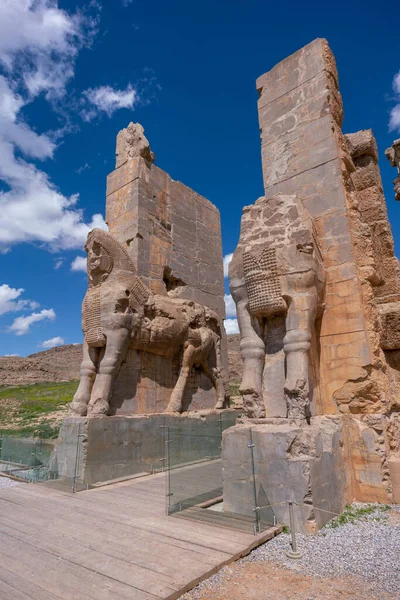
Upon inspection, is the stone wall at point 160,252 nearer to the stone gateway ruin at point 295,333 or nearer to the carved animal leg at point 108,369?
the stone gateway ruin at point 295,333

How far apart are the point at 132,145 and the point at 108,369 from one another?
5118 mm

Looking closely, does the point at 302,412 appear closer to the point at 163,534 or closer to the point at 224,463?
the point at 224,463

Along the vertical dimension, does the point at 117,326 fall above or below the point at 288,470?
above

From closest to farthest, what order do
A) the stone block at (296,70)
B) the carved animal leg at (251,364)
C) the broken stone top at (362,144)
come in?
the carved animal leg at (251,364), the stone block at (296,70), the broken stone top at (362,144)

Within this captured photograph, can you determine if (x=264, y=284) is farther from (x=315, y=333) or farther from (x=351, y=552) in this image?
(x=351, y=552)

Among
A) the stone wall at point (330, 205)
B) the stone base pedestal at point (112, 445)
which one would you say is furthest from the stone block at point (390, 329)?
the stone base pedestal at point (112, 445)

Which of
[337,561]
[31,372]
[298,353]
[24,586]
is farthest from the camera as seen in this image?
[31,372]

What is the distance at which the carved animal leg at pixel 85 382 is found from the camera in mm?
6340

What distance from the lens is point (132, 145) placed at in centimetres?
897

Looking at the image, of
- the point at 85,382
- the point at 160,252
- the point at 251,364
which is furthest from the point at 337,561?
the point at 160,252

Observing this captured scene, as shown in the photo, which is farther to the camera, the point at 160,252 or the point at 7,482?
the point at 160,252

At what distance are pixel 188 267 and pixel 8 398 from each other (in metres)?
18.8

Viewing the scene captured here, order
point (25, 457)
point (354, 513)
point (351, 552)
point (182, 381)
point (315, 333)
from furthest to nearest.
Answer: point (182, 381)
point (25, 457)
point (315, 333)
point (354, 513)
point (351, 552)

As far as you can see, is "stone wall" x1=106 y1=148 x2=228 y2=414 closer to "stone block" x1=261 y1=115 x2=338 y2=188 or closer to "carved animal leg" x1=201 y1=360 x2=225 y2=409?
"carved animal leg" x1=201 y1=360 x2=225 y2=409
